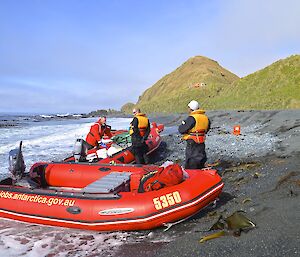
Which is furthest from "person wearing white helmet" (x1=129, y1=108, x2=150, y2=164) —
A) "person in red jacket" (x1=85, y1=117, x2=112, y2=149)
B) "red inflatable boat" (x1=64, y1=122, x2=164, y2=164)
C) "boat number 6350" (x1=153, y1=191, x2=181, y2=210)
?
"boat number 6350" (x1=153, y1=191, x2=181, y2=210)

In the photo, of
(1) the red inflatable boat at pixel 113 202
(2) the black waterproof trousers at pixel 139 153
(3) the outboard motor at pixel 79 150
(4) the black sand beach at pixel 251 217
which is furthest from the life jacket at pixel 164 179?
(2) the black waterproof trousers at pixel 139 153

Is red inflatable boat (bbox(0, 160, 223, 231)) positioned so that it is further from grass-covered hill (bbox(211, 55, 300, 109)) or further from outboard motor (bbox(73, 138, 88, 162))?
grass-covered hill (bbox(211, 55, 300, 109))

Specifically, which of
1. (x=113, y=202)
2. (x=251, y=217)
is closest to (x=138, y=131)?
(x=113, y=202)

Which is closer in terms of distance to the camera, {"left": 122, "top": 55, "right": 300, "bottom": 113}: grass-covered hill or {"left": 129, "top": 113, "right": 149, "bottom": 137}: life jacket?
{"left": 129, "top": 113, "right": 149, "bottom": 137}: life jacket

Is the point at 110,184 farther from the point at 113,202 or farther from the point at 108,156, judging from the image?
the point at 108,156

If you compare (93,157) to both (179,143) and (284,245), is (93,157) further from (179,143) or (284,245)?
(284,245)

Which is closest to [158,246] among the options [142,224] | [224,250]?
[142,224]

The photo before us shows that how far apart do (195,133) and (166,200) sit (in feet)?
5.52

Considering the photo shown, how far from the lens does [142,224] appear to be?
15.6ft

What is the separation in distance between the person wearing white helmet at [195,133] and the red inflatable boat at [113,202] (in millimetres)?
707

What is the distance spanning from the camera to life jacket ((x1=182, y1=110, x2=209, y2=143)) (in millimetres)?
6062

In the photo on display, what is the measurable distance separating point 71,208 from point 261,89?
108ft

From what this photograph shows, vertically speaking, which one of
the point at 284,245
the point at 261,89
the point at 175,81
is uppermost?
the point at 175,81

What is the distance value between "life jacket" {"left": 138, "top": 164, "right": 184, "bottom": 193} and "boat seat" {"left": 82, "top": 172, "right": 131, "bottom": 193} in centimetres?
49
